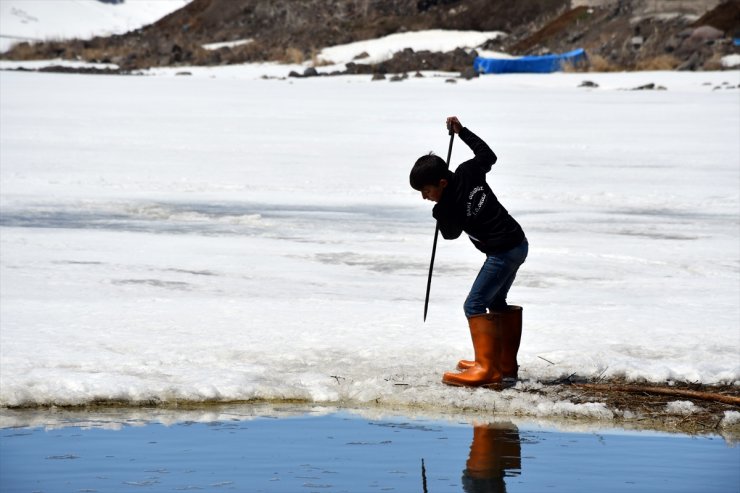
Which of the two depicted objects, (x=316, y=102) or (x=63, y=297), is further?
(x=316, y=102)

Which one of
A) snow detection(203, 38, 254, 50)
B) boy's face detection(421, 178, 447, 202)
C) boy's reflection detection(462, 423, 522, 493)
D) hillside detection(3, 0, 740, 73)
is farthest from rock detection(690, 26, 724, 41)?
boy's reflection detection(462, 423, 522, 493)

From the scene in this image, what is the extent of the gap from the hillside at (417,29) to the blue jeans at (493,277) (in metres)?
38.5

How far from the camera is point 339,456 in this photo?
4.86m

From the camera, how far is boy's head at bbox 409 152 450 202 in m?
5.67

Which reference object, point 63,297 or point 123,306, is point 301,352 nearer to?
point 123,306

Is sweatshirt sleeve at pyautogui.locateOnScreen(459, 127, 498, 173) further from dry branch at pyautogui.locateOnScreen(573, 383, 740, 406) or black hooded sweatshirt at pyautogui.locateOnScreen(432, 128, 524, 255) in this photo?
dry branch at pyautogui.locateOnScreen(573, 383, 740, 406)

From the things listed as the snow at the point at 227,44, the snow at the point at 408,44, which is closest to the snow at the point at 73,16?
the snow at the point at 227,44

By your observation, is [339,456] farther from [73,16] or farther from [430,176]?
[73,16]

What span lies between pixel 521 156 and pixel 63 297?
469 inches

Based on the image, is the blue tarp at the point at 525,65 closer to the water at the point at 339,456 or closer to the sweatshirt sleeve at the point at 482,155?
the sweatshirt sleeve at the point at 482,155

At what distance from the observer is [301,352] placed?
6.73 metres

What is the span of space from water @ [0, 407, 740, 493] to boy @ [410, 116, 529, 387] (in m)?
0.59

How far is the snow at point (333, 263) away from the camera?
629 centimetres

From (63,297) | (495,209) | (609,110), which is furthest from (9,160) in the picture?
(609,110)
